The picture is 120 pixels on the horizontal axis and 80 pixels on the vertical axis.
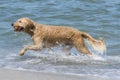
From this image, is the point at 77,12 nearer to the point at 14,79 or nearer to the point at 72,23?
the point at 72,23

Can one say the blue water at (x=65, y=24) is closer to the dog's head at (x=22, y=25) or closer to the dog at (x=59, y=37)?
the dog at (x=59, y=37)

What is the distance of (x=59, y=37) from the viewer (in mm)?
9633

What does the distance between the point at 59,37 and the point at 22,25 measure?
0.90 meters

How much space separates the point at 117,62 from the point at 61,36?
146 cm

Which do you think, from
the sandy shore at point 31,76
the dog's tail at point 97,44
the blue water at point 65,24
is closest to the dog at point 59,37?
the dog's tail at point 97,44

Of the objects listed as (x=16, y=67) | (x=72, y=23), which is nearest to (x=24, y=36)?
(x=72, y=23)

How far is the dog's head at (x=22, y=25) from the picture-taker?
30.3ft

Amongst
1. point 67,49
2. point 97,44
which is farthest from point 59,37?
point 97,44

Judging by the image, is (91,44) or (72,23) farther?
(72,23)

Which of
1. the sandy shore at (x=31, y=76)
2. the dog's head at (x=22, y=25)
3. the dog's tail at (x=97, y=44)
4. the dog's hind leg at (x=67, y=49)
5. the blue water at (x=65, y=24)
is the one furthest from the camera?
the dog's hind leg at (x=67, y=49)

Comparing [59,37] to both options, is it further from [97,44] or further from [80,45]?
[97,44]

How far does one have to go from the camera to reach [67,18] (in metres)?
14.0

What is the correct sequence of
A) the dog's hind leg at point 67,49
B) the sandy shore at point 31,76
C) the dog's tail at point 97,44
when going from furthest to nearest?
the dog's hind leg at point 67,49
the dog's tail at point 97,44
the sandy shore at point 31,76

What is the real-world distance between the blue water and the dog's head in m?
0.63
